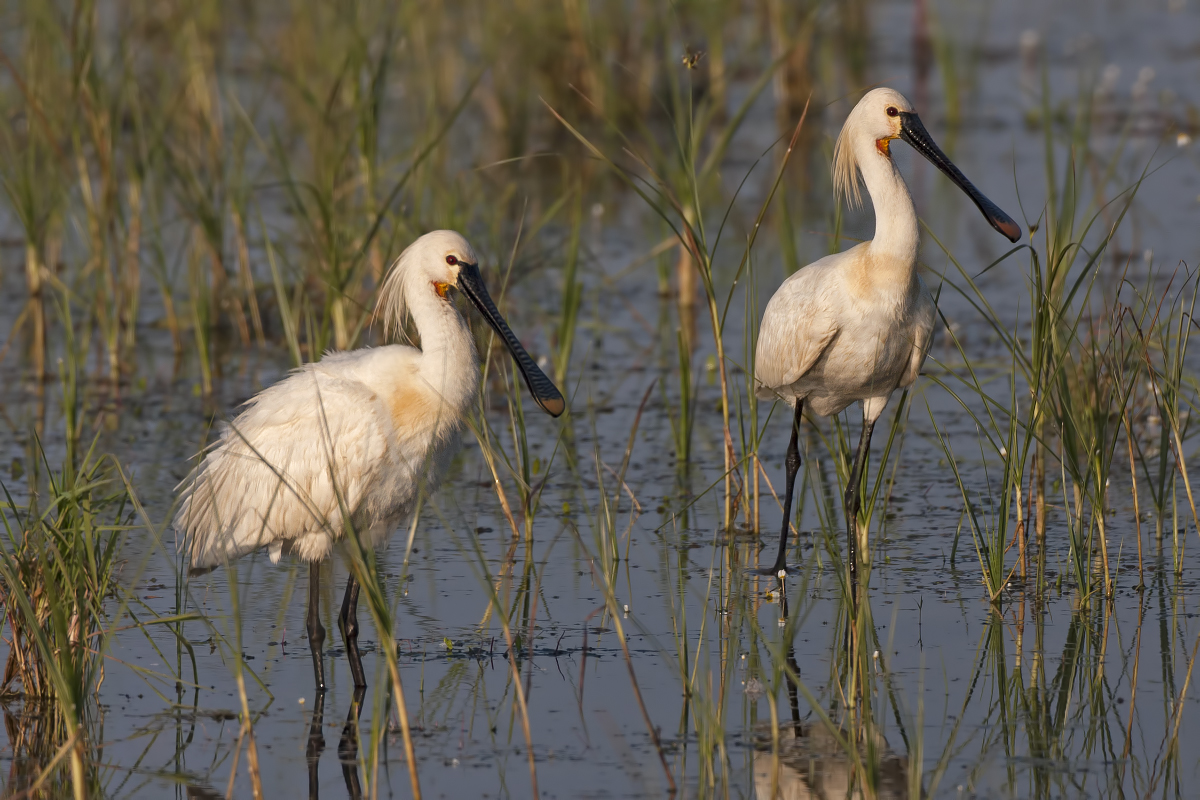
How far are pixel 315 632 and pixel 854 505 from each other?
6.73 feet

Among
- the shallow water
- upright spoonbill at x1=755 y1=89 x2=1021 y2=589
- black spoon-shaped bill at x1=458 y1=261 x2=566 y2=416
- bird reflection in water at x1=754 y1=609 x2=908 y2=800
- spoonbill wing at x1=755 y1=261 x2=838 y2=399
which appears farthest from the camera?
spoonbill wing at x1=755 y1=261 x2=838 y2=399

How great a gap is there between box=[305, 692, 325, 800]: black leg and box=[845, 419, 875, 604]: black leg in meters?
1.97

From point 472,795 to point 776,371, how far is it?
2785mm

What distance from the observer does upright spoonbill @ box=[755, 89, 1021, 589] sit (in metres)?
6.30

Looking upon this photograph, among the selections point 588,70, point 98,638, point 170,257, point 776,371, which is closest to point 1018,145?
point 588,70

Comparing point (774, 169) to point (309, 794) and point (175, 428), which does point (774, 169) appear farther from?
point (309, 794)

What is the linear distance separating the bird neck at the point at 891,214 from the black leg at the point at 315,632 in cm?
244

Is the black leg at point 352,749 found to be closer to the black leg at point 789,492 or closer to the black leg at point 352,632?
the black leg at point 352,632

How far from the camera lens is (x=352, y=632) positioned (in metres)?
5.51

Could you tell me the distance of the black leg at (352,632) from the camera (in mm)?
5457

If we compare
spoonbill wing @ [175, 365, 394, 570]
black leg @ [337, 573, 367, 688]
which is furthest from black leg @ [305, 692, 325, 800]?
spoonbill wing @ [175, 365, 394, 570]

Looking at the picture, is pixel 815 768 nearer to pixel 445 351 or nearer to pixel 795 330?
pixel 445 351

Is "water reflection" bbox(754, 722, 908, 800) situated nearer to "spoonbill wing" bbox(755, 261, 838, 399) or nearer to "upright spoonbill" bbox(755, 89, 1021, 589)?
"upright spoonbill" bbox(755, 89, 1021, 589)

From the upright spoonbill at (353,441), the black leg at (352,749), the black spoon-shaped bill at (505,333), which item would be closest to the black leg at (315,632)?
the upright spoonbill at (353,441)
